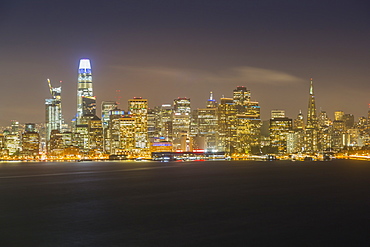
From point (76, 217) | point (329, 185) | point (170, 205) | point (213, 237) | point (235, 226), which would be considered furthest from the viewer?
point (329, 185)

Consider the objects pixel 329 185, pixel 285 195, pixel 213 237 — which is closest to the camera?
pixel 213 237

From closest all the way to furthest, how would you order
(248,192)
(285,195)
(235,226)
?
1. (235,226)
2. (285,195)
3. (248,192)

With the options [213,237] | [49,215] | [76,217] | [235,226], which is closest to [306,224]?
[235,226]

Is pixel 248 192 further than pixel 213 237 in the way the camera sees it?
Yes

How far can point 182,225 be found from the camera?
57.2 m

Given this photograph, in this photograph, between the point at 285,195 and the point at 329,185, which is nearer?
the point at 285,195

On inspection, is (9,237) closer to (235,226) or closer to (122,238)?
(122,238)

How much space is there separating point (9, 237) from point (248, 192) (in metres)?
49.0

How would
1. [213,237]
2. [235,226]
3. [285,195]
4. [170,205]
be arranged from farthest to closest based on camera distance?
1. [285,195]
2. [170,205]
3. [235,226]
4. [213,237]

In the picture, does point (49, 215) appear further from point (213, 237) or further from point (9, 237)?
point (213, 237)

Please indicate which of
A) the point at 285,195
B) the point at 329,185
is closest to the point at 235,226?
the point at 285,195

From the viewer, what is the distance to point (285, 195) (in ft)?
282

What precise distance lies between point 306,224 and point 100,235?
21144 millimetres

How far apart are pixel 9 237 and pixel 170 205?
2736 centimetres
